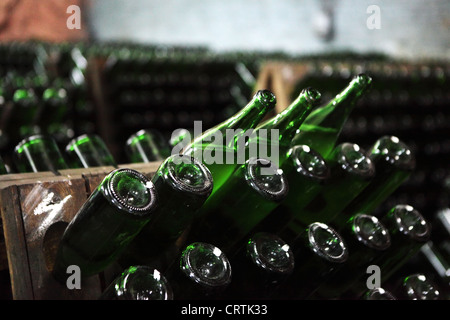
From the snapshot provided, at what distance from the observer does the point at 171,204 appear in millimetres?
613

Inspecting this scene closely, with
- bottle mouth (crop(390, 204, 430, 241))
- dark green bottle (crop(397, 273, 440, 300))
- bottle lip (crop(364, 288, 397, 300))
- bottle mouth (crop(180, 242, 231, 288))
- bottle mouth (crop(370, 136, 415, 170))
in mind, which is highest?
bottle mouth (crop(370, 136, 415, 170))

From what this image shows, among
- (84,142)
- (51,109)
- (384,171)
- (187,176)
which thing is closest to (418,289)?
(384,171)

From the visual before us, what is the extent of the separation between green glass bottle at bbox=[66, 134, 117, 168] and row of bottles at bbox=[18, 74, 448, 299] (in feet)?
0.63

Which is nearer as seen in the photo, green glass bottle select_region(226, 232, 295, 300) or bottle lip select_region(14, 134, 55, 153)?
green glass bottle select_region(226, 232, 295, 300)

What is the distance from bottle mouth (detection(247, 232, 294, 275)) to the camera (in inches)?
24.7

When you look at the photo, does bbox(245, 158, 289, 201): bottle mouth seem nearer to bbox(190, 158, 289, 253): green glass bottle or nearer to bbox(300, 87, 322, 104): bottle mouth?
bbox(190, 158, 289, 253): green glass bottle

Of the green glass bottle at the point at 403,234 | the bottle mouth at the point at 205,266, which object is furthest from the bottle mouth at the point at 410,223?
the bottle mouth at the point at 205,266

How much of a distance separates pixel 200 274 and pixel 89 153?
0.46 meters

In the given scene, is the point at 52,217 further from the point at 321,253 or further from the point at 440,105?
the point at 440,105

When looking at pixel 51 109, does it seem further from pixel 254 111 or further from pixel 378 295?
pixel 378 295

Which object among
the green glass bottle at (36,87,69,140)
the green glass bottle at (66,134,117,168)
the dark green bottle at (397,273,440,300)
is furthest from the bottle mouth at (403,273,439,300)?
the green glass bottle at (36,87,69,140)

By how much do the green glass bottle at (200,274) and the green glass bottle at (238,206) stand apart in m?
0.12

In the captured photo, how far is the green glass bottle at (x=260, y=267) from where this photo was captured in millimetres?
629

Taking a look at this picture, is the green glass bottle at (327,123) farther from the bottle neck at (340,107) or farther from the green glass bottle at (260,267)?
the green glass bottle at (260,267)
